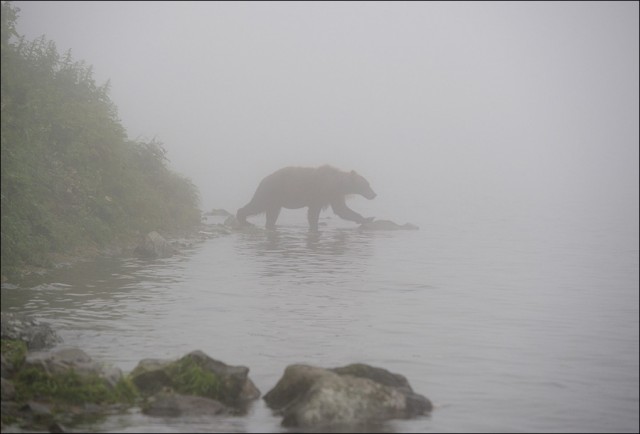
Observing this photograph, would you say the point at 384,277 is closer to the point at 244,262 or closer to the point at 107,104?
the point at 244,262

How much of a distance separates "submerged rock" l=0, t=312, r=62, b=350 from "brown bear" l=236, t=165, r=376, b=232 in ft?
80.9

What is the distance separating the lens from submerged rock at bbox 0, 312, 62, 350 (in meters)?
13.4

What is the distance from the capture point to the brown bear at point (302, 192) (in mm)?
38750

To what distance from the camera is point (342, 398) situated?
10.7m

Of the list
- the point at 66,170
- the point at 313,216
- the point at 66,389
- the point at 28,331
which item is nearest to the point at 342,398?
the point at 66,389

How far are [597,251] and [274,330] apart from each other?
22.8 meters

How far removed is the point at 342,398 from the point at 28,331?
5.81 metres

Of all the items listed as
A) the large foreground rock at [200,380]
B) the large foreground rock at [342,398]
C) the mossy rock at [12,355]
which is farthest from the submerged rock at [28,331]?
the large foreground rock at [342,398]

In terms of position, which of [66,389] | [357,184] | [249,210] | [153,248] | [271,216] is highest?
[357,184]

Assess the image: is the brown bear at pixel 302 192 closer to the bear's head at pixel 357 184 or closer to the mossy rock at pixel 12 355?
the bear's head at pixel 357 184

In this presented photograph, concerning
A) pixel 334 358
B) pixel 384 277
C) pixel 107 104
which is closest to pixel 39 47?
pixel 107 104

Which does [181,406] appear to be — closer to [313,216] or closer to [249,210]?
[249,210]

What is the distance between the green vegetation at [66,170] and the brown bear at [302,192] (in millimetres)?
3633

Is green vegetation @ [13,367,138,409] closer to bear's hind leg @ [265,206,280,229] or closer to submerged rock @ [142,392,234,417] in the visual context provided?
submerged rock @ [142,392,234,417]
